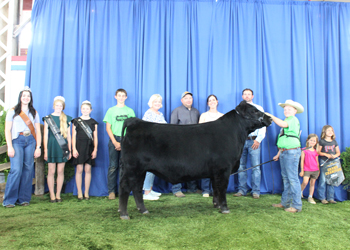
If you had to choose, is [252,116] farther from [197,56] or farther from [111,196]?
[111,196]

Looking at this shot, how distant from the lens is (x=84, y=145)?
364 cm

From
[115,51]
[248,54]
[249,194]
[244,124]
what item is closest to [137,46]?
[115,51]

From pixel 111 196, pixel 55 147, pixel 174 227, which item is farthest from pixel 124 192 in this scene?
pixel 55 147

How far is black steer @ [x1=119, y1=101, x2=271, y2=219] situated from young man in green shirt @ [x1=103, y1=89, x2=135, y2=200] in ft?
3.15

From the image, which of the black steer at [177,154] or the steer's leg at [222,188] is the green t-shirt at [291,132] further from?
the steer's leg at [222,188]

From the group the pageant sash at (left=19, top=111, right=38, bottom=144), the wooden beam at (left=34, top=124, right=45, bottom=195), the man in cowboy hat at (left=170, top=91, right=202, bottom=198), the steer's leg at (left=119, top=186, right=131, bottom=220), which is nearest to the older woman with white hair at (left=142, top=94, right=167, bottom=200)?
the man in cowboy hat at (left=170, top=91, right=202, bottom=198)

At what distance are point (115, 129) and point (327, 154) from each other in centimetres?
327

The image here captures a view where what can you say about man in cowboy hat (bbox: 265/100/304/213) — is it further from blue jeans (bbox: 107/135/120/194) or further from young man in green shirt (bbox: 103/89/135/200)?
blue jeans (bbox: 107/135/120/194)

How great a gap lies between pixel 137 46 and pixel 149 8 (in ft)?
2.42

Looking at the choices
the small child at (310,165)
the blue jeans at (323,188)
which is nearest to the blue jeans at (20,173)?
the small child at (310,165)

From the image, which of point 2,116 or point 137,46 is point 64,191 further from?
point 137,46

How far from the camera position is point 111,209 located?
3.01 meters

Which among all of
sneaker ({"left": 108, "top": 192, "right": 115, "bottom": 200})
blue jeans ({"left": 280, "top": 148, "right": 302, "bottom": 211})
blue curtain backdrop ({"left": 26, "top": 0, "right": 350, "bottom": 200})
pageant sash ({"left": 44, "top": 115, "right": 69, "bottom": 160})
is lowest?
sneaker ({"left": 108, "top": 192, "right": 115, "bottom": 200})

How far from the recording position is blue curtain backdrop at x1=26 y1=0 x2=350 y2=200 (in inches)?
163
